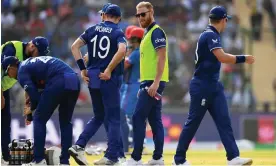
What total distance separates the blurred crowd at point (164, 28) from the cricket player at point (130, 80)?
6.63 m

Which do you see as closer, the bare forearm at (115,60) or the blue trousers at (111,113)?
the bare forearm at (115,60)

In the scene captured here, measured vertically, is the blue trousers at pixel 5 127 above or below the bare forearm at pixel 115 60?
below

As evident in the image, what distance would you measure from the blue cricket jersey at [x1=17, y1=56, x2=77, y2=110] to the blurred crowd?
36.8 ft

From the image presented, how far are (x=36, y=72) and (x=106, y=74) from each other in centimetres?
105

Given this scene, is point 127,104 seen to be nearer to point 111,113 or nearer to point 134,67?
point 134,67

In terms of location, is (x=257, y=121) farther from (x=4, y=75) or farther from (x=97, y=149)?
(x=4, y=75)

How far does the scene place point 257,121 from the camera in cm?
2327

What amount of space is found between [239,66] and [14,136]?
7174 mm

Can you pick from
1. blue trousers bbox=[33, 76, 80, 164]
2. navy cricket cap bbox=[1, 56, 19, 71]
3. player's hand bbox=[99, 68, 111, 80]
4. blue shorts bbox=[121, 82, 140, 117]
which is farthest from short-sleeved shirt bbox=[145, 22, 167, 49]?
blue shorts bbox=[121, 82, 140, 117]

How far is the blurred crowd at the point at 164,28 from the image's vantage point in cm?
2417

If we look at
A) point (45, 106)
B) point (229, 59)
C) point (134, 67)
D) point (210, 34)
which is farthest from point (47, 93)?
point (134, 67)

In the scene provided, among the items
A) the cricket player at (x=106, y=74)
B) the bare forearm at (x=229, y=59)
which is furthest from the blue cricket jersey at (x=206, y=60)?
the cricket player at (x=106, y=74)

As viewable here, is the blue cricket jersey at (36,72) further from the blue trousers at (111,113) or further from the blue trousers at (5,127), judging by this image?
the blue trousers at (5,127)

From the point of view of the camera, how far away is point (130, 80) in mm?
16516
